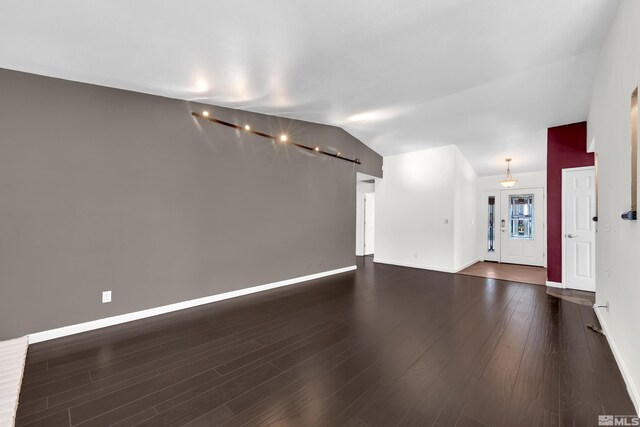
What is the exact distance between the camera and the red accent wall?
4.82m

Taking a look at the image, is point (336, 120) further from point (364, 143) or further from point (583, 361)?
point (583, 361)

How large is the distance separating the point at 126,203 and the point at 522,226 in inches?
346

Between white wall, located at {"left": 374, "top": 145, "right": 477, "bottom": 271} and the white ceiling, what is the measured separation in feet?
6.55

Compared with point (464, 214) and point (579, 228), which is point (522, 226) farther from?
point (579, 228)

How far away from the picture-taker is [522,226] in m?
7.50

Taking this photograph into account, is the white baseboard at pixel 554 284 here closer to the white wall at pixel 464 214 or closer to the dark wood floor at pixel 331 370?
the dark wood floor at pixel 331 370

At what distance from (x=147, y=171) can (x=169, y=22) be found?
1.76 meters

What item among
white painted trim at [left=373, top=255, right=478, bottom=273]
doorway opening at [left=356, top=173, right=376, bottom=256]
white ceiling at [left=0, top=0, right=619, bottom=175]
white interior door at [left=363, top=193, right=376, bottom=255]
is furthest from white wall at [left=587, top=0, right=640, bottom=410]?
white interior door at [left=363, top=193, right=376, bottom=255]

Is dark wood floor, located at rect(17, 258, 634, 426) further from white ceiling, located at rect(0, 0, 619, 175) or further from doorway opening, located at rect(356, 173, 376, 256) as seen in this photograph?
doorway opening, located at rect(356, 173, 376, 256)

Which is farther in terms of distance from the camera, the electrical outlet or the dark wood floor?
the electrical outlet

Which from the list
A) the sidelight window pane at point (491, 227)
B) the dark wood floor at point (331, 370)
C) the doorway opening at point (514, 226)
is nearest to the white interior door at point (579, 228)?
the dark wood floor at point (331, 370)

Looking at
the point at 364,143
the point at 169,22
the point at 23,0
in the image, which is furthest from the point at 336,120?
the point at 23,0

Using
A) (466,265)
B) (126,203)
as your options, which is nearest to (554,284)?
(466,265)

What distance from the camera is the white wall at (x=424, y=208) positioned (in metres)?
6.17
